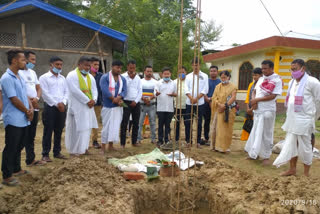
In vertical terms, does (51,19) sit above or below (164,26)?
below

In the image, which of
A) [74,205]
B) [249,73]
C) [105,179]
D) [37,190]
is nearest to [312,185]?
[105,179]

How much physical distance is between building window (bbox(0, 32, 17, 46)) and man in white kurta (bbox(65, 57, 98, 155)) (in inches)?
230

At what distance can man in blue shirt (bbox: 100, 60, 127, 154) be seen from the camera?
16.9 feet

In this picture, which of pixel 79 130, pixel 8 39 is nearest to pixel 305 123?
pixel 79 130

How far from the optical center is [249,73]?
44.5 ft

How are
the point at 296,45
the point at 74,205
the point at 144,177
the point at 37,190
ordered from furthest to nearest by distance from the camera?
the point at 296,45 → the point at 144,177 → the point at 37,190 → the point at 74,205

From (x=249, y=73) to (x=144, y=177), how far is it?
11.1 metres

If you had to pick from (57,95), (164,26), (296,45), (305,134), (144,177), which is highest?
(164,26)

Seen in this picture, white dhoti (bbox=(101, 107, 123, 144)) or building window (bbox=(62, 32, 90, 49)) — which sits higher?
building window (bbox=(62, 32, 90, 49))

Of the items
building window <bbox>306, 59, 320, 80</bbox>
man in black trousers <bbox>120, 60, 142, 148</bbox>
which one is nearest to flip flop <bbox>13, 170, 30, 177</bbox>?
man in black trousers <bbox>120, 60, 142, 148</bbox>

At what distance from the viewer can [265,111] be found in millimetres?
4824

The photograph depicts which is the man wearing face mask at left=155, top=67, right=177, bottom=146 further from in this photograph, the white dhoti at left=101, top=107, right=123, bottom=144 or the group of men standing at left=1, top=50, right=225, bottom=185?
the white dhoti at left=101, top=107, right=123, bottom=144

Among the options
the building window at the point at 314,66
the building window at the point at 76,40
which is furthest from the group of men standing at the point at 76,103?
the building window at the point at 314,66

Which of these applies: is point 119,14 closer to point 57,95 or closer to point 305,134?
point 57,95
